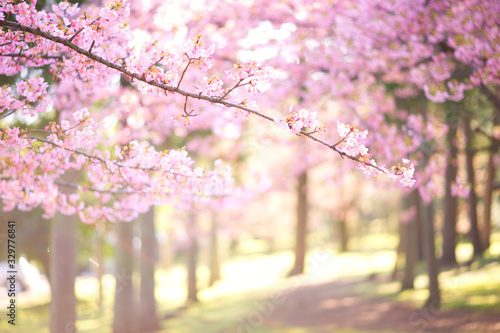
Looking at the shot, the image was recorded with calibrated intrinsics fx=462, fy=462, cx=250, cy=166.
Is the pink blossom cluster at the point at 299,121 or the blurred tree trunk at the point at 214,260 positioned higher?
the pink blossom cluster at the point at 299,121

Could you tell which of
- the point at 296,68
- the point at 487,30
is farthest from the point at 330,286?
the point at 487,30

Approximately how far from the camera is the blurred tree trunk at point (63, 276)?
364 inches

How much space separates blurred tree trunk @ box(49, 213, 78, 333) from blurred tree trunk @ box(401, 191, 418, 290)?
11.0 m

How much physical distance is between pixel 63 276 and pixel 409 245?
11.6 m

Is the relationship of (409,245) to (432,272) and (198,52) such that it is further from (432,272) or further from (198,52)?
(198,52)

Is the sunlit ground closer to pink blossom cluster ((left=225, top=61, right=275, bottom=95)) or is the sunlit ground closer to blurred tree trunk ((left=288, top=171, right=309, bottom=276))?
blurred tree trunk ((left=288, top=171, right=309, bottom=276))

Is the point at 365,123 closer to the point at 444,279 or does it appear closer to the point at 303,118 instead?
the point at 303,118

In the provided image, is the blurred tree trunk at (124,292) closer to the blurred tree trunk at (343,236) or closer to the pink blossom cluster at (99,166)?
the pink blossom cluster at (99,166)

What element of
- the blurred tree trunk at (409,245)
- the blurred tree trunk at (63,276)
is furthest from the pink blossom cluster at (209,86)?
the blurred tree trunk at (409,245)

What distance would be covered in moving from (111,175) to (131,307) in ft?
26.8

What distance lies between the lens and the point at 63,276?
926cm

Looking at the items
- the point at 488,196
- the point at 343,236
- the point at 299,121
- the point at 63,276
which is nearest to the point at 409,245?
the point at 488,196

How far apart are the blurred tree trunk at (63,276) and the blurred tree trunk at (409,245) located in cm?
1096

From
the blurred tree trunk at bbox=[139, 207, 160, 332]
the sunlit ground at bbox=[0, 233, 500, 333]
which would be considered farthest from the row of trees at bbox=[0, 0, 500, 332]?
the sunlit ground at bbox=[0, 233, 500, 333]
